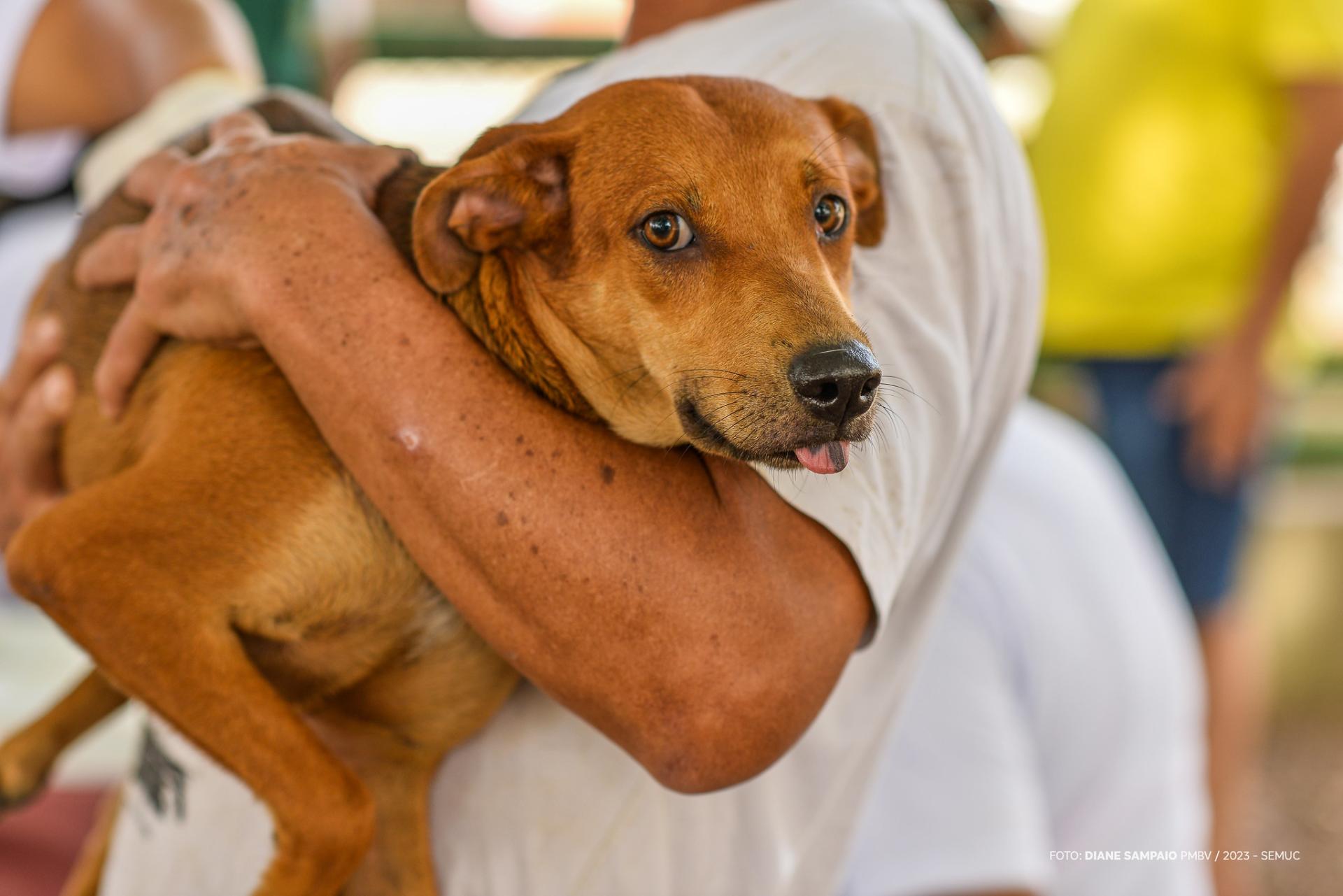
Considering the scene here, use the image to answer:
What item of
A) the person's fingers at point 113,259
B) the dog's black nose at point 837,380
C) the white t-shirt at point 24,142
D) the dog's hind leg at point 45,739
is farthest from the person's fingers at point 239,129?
the white t-shirt at point 24,142

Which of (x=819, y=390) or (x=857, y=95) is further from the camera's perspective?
(x=857, y=95)

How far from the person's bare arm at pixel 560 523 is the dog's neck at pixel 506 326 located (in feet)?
0.22

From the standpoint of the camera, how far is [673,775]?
992mm

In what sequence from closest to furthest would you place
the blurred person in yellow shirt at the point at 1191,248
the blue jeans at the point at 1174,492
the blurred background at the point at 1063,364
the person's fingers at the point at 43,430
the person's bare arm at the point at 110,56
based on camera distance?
the person's fingers at the point at 43,430
the person's bare arm at the point at 110,56
the blurred person in yellow shirt at the point at 1191,248
the blue jeans at the point at 1174,492
the blurred background at the point at 1063,364

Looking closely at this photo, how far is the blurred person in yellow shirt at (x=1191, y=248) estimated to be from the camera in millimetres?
2732

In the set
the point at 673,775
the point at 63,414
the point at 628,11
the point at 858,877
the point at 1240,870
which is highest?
the point at 628,11

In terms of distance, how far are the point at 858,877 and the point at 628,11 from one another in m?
1.24

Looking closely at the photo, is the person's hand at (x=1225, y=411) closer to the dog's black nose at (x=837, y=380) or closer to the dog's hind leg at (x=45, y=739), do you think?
the dog's black nose at (x=837, y=380)

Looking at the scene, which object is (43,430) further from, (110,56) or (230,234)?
(110,56)

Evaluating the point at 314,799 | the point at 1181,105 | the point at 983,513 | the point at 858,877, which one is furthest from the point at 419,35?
the point at 314,799

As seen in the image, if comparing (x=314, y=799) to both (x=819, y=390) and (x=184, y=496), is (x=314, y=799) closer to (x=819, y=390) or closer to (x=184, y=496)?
(x=184, y=496)

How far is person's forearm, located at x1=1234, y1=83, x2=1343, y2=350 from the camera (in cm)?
255

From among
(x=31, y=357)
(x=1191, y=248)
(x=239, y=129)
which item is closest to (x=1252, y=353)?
(x=1191, y=248)

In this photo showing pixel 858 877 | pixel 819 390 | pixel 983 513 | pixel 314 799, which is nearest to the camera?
pixel 819 390
